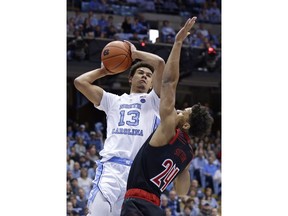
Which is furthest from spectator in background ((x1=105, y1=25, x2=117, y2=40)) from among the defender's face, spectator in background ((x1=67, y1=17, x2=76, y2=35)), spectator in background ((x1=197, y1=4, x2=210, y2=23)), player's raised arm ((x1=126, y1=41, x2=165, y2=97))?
the defender's face

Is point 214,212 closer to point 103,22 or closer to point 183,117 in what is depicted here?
point 103,22

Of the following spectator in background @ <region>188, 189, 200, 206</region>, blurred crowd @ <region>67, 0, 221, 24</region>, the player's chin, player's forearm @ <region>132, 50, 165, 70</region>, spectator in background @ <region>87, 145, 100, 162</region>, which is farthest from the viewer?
blurred crowd @ <region>67, 0, 221, 24</region>

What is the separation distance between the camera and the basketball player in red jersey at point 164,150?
5.04 m

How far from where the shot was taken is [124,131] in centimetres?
613

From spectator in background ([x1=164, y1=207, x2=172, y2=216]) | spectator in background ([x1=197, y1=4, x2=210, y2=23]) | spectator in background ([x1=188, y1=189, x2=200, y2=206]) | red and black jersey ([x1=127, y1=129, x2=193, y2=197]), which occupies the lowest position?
spectator in background ([x1=164, y1=207, x2=172, y2=216])

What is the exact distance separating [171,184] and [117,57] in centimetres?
806

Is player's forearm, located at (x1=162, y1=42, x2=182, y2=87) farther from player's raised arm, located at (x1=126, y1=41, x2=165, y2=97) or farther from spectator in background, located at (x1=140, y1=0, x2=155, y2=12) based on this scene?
spectator in background, located at (x1=140, y1=0, x2=155, y2=12)

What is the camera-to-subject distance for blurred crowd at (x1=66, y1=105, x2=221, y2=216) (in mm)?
12508

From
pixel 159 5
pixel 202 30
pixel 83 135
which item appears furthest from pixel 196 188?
pixel 159 5

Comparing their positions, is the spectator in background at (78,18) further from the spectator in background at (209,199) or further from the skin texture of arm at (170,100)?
the skin texture of arm at (170,100)
